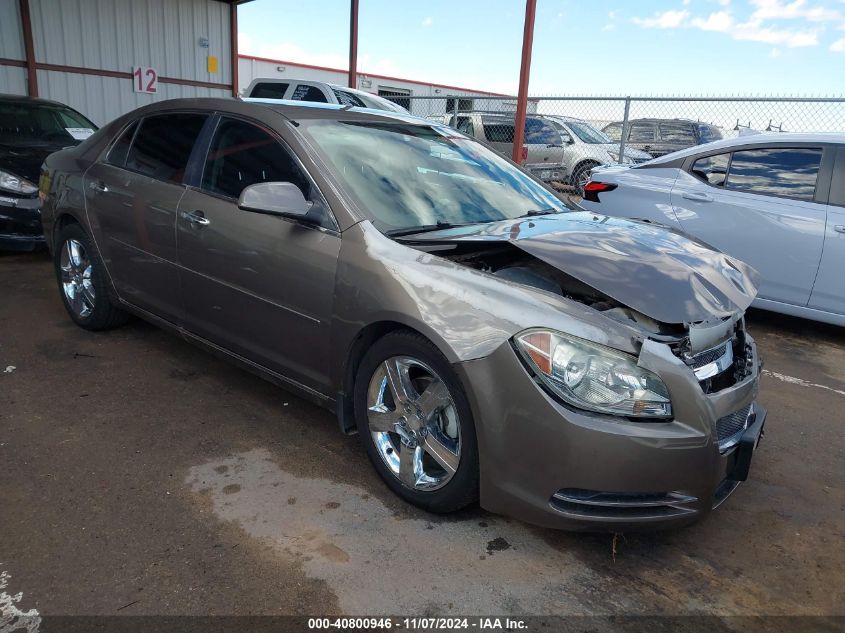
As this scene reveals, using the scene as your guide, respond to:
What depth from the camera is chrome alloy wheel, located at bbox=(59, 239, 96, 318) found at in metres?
4.51

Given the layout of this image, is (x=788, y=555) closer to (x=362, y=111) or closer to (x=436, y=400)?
(x=436, y=400)

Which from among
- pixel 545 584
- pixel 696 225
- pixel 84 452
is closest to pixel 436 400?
pixel 545 584

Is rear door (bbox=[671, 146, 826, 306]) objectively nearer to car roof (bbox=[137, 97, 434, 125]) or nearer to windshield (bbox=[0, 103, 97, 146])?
car roof (bbox=[137, 97, 434, 125])

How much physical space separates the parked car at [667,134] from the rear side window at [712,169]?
4258mm

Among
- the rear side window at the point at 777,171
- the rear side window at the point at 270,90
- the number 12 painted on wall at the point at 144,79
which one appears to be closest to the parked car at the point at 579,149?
the rear side window at the point at 270,90

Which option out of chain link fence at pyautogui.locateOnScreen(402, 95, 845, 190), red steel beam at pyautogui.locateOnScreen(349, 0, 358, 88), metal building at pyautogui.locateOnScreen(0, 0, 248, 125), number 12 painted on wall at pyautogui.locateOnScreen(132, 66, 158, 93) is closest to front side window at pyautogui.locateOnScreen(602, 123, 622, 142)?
chain link fence at pyautogui.locateOnScreen(402, 95, 845, 190)

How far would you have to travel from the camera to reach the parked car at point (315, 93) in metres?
9.81

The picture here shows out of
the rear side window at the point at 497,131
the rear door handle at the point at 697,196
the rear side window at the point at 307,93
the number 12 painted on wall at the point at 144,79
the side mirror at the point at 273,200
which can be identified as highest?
the number 12 painted on wall at the point at 144,79

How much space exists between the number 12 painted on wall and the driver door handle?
11114 millimetres

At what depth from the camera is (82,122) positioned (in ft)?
26.9

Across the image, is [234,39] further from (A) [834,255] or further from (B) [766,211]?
(A) [834,255]

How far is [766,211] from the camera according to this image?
522 cm

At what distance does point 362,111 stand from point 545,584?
256cm

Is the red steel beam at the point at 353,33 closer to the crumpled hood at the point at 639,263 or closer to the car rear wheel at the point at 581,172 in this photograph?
the car rear wheel at the point at 581,172
